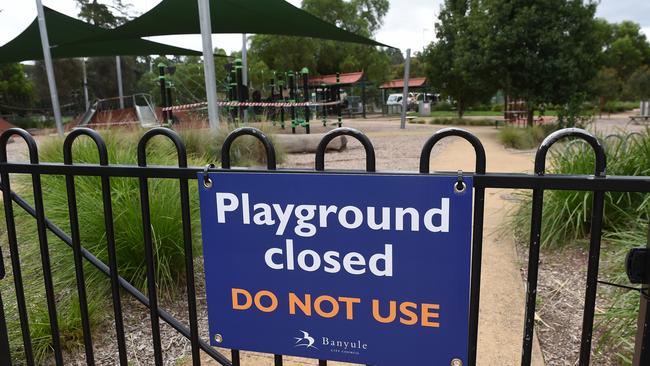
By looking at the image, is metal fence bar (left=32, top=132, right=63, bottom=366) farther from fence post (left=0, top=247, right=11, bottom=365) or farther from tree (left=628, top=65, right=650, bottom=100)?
tree (left=628, top=65, right=650, bottom=100)

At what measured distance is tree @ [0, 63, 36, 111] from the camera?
3674 cm

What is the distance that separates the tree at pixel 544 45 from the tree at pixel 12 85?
34373mm

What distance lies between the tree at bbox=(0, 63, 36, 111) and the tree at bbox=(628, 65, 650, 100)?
48513 mm

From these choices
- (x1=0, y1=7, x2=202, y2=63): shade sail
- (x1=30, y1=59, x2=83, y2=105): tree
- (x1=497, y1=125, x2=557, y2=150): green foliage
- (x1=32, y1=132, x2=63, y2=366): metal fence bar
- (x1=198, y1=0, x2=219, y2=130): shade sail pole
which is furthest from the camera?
(x1=30, y1=59, x2=83, y2=105): tree

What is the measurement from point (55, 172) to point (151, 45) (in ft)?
44.6

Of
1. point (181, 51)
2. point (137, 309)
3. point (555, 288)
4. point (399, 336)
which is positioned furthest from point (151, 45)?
point (399, 336)

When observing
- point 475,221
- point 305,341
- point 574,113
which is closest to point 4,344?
point 305,341

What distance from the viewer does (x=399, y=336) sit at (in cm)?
154

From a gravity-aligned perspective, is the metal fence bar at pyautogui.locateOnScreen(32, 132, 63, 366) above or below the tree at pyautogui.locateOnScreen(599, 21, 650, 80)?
below

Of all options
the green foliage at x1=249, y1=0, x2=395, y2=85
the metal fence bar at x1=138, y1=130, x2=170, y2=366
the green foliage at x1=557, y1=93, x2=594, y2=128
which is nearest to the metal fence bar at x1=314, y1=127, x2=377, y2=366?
the metal fence bar at x1=138, y1=130, x2=170, y2=366

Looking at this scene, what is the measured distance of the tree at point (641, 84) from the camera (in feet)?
132

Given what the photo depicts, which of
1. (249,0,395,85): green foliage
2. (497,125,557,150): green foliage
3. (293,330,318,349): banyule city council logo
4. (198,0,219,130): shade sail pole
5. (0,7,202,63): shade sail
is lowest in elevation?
(497,125,557,150): green foliage

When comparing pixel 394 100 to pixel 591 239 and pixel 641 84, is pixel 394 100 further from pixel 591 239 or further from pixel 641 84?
pixel 591 239

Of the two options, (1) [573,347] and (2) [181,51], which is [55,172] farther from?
(2) [181,51]
